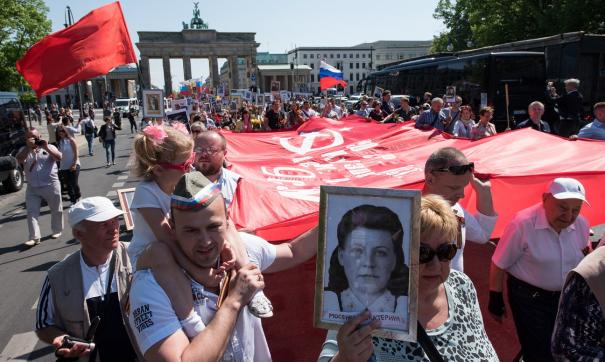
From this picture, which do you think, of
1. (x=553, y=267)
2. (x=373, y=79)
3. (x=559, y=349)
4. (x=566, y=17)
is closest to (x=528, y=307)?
(x=553, y=267)

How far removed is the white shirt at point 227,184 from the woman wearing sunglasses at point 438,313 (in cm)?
204

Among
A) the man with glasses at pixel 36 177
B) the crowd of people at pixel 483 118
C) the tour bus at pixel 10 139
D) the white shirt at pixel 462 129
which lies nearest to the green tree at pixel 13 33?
the tour bus at pixel 10 139

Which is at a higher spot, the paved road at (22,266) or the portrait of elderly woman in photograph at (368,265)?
the portrait of elderly woman in photograph at (368,265)

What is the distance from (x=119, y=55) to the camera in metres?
6.26

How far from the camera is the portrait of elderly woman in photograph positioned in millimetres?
1471

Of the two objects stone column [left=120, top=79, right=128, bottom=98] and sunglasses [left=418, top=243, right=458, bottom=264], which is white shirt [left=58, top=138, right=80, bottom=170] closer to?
sunglasses [left=418, top=243, right=458, bottom=264]

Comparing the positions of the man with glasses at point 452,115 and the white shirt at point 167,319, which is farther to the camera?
the man with glasses at point 452,115

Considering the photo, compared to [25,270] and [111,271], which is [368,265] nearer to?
[111,271]

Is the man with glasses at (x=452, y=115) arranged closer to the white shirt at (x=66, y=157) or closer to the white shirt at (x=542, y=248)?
the white shirt at (x=542, y=248)

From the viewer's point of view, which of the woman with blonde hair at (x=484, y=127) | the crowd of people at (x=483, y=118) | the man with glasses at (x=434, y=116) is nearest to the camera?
the crowd of people at (x=483, y=118)

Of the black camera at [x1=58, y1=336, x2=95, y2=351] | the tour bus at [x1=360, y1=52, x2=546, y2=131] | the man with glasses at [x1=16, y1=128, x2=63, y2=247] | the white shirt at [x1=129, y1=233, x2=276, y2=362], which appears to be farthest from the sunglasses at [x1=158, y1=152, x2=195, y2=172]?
the tour bus at [x1=360, y1=52, x2=546, y2=131]

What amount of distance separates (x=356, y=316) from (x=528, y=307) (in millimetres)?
2323

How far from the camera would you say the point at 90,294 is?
8.99 feet

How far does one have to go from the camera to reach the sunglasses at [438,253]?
5.85ft
